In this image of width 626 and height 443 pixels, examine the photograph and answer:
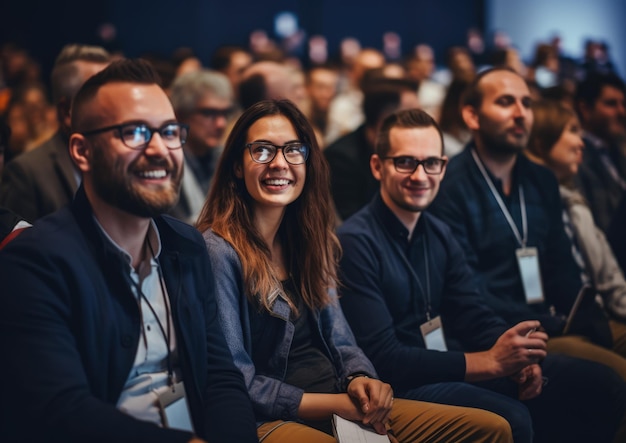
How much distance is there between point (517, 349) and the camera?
2.37 meters

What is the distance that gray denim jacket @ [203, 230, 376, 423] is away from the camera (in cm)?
200

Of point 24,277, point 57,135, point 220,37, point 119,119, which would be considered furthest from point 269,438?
point 220,37

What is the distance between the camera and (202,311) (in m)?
1.84

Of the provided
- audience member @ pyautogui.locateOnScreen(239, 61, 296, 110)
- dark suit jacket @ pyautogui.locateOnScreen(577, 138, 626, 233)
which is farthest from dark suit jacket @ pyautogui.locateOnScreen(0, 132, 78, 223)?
dark suit jacket @ pyautogui.locateOnScreen(577, 138, 626, 233)

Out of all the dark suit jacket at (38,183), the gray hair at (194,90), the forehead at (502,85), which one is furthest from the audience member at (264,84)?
the dark suit jacket at (38,183)

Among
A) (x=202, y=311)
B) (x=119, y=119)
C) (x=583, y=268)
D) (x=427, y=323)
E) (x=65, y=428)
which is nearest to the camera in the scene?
(x=65, y=428)

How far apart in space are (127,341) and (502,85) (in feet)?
7.51

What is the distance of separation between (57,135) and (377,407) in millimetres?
1788

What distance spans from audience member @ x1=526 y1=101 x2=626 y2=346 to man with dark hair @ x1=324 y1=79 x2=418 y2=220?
0.77 metres

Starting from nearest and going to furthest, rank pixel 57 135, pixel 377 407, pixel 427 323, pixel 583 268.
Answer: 1. pixel 377 407
2. pixel 427 323
3. pixel 57 135
4. pixel 583 268

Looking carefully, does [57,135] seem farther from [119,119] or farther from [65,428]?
[65,428]

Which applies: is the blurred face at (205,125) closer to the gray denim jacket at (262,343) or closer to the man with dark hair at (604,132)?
the gray denim jacket at (262,343)

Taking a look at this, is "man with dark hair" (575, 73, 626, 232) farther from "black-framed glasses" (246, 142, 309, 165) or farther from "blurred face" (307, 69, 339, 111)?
"blurred face" (307, 69, 339, 111)

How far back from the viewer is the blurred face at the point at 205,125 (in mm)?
3861
